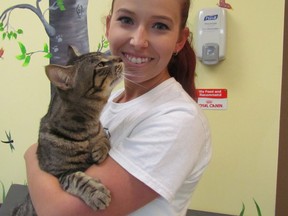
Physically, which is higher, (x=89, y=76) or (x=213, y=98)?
(x=89, y=76)

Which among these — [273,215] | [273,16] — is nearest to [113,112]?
[273,16]

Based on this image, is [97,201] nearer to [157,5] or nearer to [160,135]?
[160,135]

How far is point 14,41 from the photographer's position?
1.87 metres

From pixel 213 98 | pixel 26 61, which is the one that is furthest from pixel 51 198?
pixel 26 61

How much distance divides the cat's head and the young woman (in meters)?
0.04


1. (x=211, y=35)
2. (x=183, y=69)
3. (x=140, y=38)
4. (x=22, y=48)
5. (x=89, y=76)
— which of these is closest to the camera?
(x=140, y=38)

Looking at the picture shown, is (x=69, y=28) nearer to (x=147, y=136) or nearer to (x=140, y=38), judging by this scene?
(x=140, y=38)

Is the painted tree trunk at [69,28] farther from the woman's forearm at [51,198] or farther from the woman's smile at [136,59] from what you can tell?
the woman's forearm at [51,198]

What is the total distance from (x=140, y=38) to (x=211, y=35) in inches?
31.2

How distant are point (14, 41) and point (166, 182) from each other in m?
1.59

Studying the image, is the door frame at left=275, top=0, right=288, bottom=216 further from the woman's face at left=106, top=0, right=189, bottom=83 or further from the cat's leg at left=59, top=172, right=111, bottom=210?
the cat's leg at left=59, top=172, right=111, bottom=210

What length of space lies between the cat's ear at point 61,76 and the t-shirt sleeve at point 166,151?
0.26 metres

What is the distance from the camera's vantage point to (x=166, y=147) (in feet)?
2.13

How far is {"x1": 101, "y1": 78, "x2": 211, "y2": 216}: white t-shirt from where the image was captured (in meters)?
0.64
